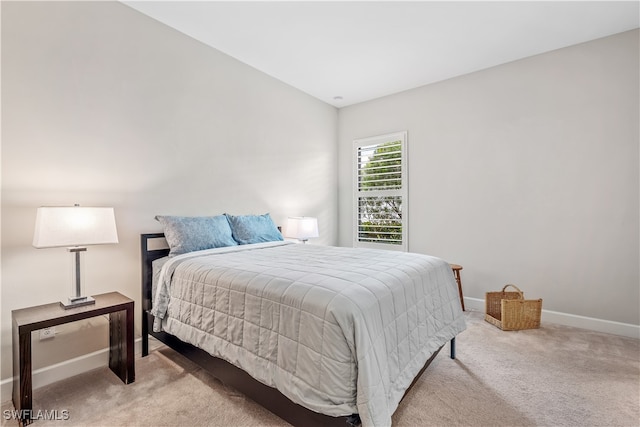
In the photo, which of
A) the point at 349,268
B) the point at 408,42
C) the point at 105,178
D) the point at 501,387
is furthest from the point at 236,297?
the point at 408,42

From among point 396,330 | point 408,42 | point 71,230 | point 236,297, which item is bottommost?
point 396,330

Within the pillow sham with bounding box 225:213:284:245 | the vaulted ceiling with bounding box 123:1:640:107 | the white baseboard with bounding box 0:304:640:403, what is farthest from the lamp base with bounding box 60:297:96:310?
the vaulted ceiling with bounding box 123:1:640:107

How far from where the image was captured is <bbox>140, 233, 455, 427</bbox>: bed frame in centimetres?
135

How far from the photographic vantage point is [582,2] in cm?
241

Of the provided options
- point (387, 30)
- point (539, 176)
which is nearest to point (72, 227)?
point (387, 30)

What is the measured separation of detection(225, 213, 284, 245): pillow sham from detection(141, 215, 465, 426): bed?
444mm

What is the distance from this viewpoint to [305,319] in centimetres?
136

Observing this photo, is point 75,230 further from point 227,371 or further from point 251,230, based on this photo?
point 251,230

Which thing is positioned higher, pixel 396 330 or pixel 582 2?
pixel 582 2

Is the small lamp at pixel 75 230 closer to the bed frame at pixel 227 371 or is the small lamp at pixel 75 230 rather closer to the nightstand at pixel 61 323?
the nightstand at pixel 61 323

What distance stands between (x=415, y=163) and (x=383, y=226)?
0.96 meters

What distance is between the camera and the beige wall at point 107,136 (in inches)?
75.7

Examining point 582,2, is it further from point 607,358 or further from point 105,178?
point 105,178

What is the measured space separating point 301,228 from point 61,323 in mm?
2322
